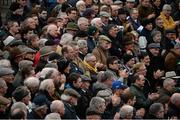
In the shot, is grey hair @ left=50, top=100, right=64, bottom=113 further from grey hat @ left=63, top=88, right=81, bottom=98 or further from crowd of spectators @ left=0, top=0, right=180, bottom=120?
grey hat @ left=63, top=88, right=81, bottom=98

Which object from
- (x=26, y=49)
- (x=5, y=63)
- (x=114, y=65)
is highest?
(x=26, y=49)

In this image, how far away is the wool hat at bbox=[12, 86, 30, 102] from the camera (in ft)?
37.1

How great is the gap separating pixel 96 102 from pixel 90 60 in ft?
8.47

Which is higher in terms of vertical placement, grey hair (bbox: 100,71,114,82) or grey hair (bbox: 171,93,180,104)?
grey hair (bbox: 100,71,114,82)

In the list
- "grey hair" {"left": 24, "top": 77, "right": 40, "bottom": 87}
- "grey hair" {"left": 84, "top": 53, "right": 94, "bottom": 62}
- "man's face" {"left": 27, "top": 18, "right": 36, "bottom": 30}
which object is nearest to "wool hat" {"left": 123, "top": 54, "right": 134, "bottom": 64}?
"grey hair" {"left": 84, "top": 53, "right": 94, "bottom": 62}

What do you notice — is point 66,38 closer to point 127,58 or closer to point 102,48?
point 102,48

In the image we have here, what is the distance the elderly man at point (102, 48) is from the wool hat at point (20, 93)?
4.13 meters

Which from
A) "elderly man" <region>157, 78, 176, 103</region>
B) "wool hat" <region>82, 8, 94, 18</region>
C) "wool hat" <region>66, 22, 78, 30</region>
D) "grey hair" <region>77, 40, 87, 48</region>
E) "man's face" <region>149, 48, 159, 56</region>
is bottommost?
"elderly man" <region>157, 78, 176, 103</region>

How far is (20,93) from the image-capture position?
11.3 metres

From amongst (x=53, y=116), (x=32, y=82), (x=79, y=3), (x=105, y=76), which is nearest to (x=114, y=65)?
(x=105, y=76)

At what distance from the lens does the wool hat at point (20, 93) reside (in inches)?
446

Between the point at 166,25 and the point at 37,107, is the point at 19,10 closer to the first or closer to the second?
the point at 166,25

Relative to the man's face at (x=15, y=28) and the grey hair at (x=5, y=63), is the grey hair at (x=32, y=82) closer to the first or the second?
the grey hair at (x=5, y=63)

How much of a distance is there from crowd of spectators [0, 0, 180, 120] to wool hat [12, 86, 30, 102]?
0.02m
